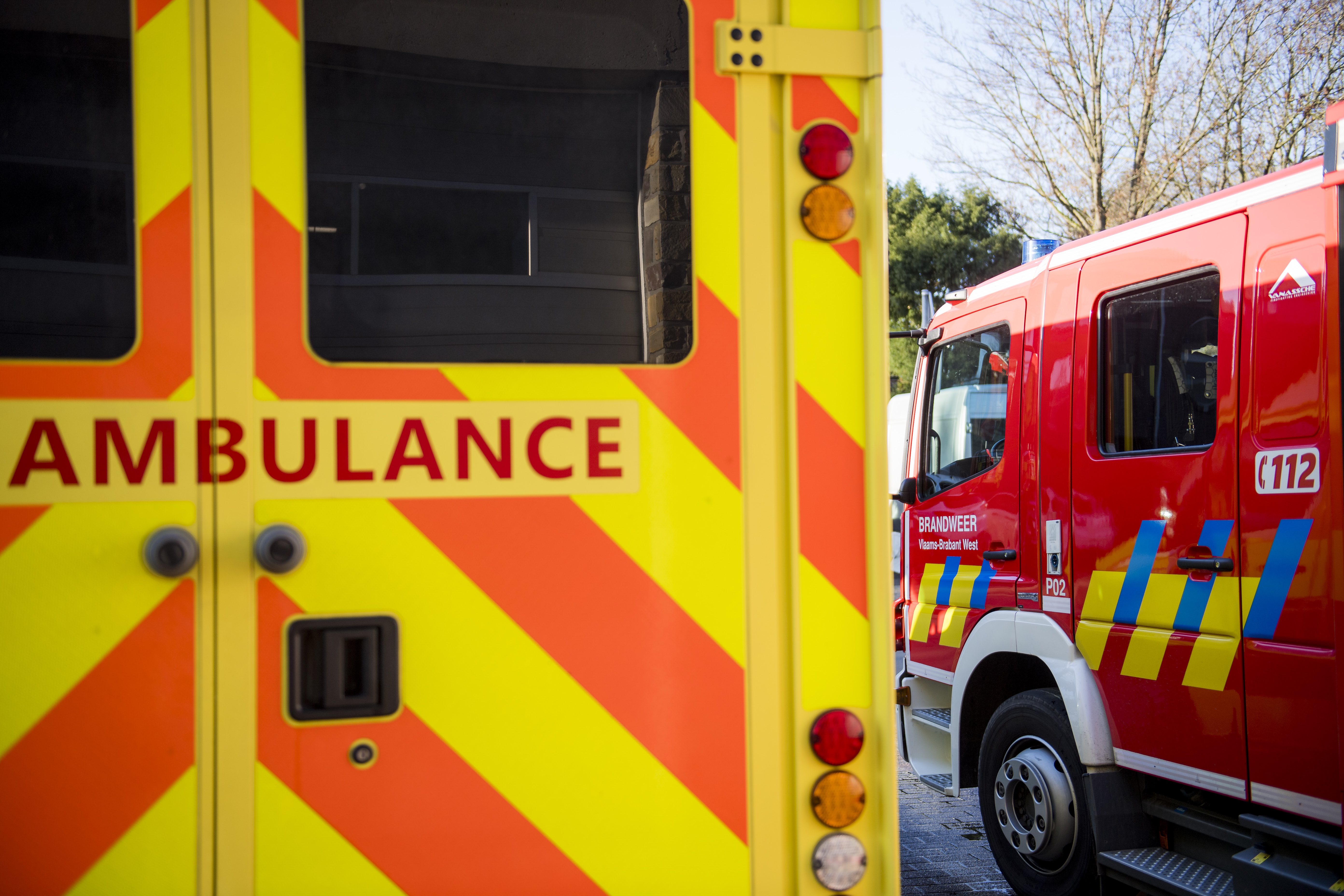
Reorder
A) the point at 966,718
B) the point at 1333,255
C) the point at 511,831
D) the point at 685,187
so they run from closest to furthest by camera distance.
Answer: the point at 511,831
the point at 685,187
the point at 1333,255
the point at 966,718

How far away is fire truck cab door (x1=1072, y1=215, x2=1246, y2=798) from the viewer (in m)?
3.52

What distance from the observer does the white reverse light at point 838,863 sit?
72.5 inches

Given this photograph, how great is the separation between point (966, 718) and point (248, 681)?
4.03 metres

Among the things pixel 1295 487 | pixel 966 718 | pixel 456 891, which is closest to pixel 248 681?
pixel 456 891

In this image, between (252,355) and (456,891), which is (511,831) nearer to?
(456,891)

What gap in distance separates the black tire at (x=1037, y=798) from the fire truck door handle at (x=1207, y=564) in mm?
916

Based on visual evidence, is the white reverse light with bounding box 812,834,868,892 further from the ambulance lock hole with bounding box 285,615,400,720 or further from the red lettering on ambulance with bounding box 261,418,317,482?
the red lettering on ambulance with bounding box 261,418,317,482

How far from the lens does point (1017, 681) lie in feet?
16.2

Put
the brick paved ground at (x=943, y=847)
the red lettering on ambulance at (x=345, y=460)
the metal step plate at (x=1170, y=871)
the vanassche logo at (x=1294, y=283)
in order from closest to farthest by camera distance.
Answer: the red lettering on ambulance at (x=345, y=460) < the vanassche logo at (x=1294, y=283) < the metal step plate at (x=1170, y=871) < the brick paved ground at (x=943, y=847)

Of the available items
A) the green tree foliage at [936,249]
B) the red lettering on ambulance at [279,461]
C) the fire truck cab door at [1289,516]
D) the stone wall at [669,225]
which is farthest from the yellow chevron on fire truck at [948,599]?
the green tree foliage at [936,249]

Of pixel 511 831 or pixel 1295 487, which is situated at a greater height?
pixel 1295 487

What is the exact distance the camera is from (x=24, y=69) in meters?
1.66

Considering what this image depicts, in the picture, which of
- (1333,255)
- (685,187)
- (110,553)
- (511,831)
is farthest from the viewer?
(1333,255)

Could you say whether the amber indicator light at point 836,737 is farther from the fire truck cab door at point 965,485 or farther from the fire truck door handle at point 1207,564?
the fire truck cab door at point 965,485
